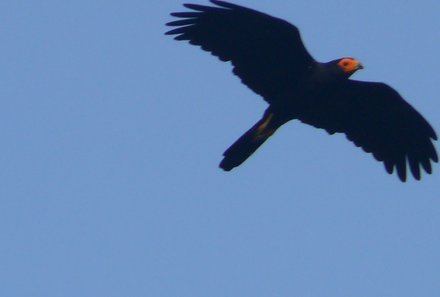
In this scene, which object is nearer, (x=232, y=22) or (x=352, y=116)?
(x=232, y=22)

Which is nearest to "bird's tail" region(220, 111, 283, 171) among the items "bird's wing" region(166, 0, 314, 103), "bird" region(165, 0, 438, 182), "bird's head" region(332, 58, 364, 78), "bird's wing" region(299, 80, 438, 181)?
"bird" region(165, 0, 438, 182)

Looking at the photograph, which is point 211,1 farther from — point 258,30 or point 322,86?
point 322,86

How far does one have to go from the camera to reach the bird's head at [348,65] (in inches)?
524

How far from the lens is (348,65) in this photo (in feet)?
43.7

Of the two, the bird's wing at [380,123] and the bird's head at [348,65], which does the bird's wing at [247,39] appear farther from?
the bird's wing at [380,123]

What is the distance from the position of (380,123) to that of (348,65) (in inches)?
52.3

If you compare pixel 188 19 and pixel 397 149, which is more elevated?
pixel 188 19

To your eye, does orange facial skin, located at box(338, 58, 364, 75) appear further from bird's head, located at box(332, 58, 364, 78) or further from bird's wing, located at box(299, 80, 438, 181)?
bird's wing, located at box(299, 80, 438, 181)

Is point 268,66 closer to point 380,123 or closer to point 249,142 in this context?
point 249,142

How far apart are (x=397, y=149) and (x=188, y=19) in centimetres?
289

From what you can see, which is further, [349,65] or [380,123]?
[380,123]

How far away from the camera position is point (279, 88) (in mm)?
13547

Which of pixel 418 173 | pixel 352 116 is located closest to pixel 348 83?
pixel 352 116

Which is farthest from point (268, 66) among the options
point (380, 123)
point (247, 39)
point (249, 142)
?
point (380, 123)
